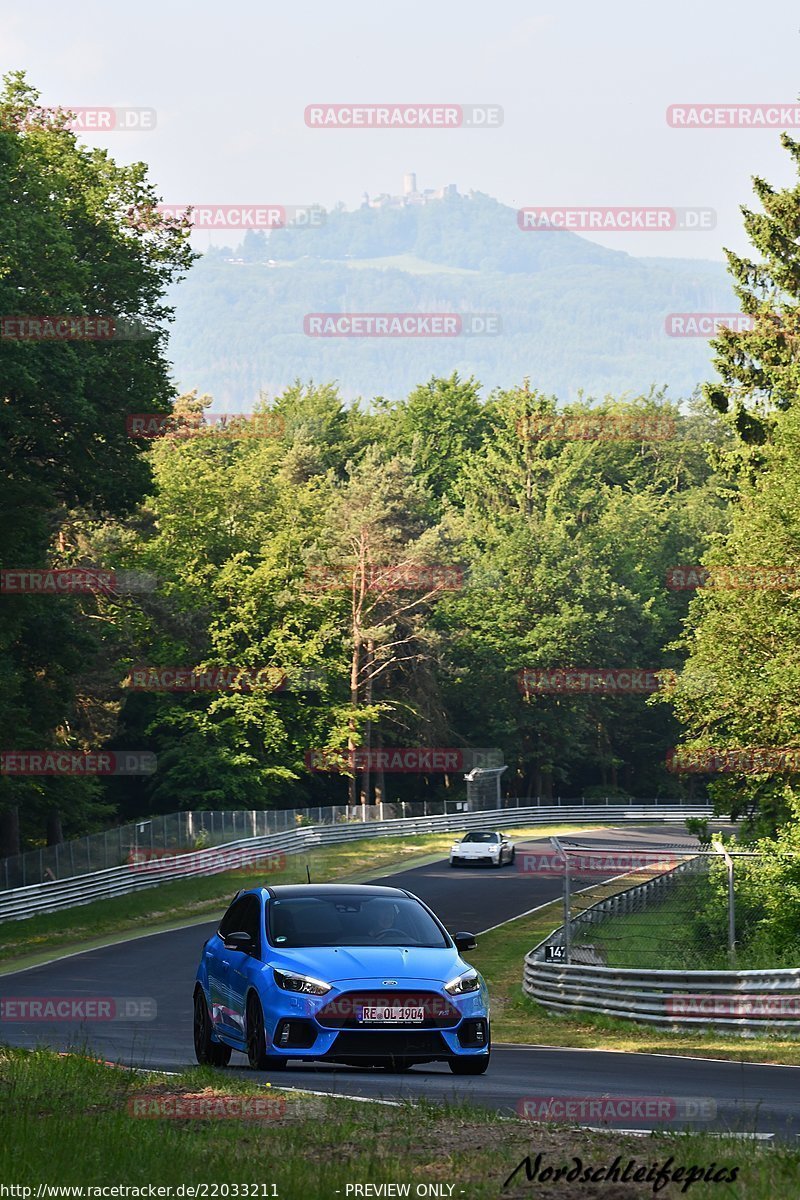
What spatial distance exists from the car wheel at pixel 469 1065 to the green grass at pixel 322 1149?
2313mm

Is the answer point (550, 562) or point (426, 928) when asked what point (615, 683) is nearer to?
point (550, 562)

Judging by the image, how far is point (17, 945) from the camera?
127ft

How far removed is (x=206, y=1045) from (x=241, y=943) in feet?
4.62

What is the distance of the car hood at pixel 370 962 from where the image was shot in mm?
13273

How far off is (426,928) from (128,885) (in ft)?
116

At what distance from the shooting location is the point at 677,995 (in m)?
22.7

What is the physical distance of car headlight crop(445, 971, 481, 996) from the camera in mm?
13344
